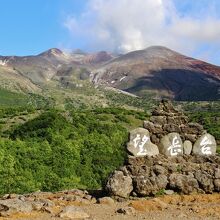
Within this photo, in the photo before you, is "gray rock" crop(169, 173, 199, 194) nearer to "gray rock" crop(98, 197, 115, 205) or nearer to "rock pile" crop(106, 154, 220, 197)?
"rock pile" crop(106, 154, 220, 197)

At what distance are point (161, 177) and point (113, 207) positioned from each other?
10.8ft

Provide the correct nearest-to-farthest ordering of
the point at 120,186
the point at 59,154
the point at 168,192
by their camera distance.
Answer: the point at 120,186 < the point at 168,192 < the point at 59,154

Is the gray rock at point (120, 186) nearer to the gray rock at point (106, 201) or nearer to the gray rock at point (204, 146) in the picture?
the gray rock at point (106, 201)

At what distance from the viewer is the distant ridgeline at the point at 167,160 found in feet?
78.0

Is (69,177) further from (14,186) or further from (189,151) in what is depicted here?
(189,151)

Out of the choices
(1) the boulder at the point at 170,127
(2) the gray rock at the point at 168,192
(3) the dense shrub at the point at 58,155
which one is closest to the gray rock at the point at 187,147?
(1) the boulder at the point at 170,127

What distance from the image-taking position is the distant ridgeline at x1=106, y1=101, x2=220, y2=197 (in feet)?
78.0

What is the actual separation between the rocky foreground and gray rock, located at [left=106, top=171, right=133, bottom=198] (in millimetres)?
359

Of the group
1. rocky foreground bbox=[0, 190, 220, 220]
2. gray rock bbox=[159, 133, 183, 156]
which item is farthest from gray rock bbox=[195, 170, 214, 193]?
gray rock bbox=[159, 133, 183, 156]

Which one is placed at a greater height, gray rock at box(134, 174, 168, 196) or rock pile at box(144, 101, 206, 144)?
rock pile at box(144, 101, 206, 144)

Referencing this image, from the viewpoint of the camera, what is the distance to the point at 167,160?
84.0 feet

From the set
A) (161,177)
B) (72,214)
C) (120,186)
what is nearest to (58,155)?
(120,186)

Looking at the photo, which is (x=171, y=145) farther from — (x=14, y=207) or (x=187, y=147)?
(x=14, y=207)

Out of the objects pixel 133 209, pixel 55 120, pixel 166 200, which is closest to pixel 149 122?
pixel 166 200
